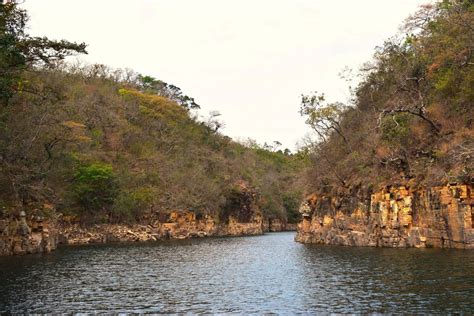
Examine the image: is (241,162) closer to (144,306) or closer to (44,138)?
(44,138)

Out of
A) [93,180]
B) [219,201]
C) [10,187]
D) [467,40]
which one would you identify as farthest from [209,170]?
[467,40]

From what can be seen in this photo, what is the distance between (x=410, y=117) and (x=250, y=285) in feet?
103

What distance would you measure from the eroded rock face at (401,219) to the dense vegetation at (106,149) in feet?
31.8

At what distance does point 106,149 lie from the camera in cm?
9388

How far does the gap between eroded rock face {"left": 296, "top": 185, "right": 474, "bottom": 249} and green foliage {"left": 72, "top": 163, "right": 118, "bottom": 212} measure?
1256 inches

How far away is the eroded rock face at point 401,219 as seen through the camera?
132ft

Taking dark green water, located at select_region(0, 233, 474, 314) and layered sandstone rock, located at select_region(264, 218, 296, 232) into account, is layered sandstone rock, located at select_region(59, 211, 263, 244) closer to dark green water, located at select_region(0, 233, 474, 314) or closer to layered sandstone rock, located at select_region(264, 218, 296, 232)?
layered sandstone rock, located at select_region(264, 218, 296, 232)

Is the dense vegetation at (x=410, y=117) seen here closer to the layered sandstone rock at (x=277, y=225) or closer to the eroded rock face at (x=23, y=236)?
the eroded rock face at (x=23, y=236)

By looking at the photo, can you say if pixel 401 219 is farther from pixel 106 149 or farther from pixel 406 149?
pixel 106 149

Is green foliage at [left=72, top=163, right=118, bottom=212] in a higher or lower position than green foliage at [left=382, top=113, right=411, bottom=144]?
lower

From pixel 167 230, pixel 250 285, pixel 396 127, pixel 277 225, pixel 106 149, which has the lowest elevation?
pixel 250 285

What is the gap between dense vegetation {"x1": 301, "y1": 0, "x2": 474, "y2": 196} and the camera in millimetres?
43344

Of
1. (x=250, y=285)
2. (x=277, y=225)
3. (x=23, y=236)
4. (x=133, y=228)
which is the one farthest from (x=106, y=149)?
(x=250, y=285)

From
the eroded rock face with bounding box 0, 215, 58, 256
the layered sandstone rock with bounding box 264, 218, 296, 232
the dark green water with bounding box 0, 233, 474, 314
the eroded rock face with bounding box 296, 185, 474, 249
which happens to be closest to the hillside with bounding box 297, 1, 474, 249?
the eroded rock face with bounding box 296, 185, 474, 249
